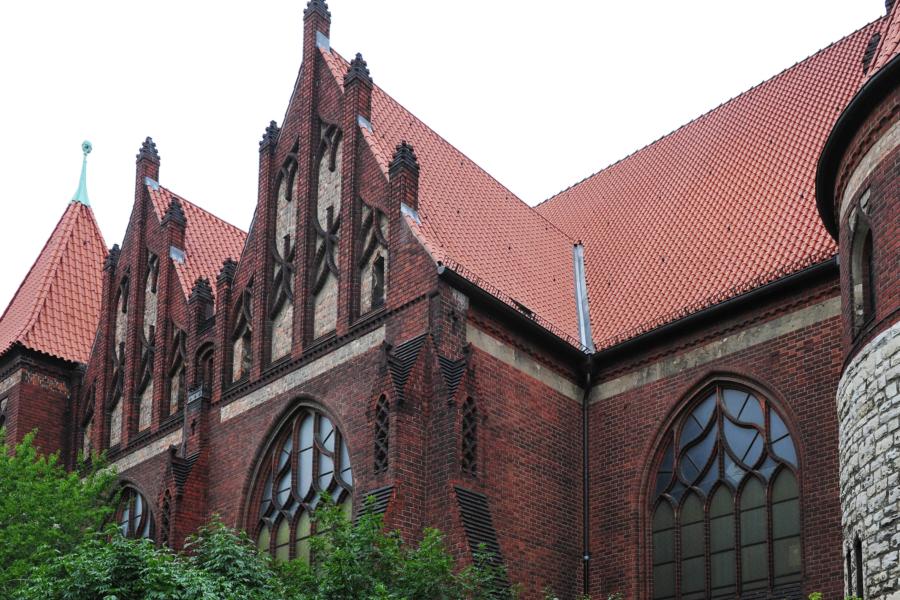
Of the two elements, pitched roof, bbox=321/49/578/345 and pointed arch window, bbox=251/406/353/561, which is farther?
pitched roof, bbox=321/49/578/345

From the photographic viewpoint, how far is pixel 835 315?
20203 millimetres

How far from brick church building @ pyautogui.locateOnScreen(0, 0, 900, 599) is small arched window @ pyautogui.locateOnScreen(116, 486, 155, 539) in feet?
0.26

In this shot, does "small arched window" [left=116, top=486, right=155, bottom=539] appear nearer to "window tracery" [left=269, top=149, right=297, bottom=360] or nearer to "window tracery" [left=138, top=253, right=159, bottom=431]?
"window tracery" [left=138, top=253, right=159, bottom=431]

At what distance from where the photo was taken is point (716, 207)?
25125mm

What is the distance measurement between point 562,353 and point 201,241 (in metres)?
11.3

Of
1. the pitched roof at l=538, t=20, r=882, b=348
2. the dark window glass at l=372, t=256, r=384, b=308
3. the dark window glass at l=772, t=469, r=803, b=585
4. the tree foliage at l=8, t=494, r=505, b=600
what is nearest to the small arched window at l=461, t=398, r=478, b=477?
the tree foliage at l=8, t=494, r=505, b=600

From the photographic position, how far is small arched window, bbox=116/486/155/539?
26672 mm

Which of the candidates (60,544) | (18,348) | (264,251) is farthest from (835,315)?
(18,348)

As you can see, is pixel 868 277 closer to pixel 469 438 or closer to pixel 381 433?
pixel 469 438

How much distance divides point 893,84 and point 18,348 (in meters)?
21.3

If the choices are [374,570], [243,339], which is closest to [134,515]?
[243,339]

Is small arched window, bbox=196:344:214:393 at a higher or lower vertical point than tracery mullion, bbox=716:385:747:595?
higher

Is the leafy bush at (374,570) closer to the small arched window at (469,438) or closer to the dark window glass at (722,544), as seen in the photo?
the small arched window at (469,438)

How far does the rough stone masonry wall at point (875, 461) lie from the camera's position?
14719mm
